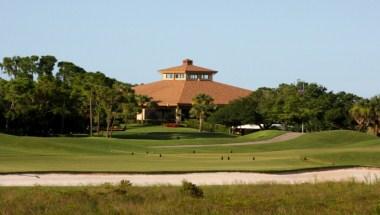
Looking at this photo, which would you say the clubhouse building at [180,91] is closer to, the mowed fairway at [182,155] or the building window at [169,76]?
the building window at [169,76]

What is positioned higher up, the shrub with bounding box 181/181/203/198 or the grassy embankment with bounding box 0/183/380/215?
the shrub with bounding box 181/181/203/198

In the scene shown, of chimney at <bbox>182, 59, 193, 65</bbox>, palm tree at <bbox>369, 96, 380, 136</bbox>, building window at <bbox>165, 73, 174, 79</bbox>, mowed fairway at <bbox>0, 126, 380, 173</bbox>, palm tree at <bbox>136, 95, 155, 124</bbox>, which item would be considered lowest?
mowed fairway at <bbox>0, 126, 380, 173</bbox>

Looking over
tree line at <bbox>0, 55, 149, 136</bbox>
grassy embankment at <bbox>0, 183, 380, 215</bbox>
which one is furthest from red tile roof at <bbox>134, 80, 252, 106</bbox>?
grassy embankment at <bbox>0, 183, 380, 215</bbox>

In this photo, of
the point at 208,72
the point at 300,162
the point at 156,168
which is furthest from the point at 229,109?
the point at 156,168

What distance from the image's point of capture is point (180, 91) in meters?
138

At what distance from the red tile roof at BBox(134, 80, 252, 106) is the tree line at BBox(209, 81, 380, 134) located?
15.8 meters

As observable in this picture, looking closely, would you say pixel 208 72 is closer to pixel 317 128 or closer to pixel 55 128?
pixel 317 128

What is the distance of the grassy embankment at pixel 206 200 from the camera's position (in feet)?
48.0

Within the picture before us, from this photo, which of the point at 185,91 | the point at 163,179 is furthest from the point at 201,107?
the point at 163,179

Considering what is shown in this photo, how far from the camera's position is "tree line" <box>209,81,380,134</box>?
332 feet

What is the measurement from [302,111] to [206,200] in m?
89.8

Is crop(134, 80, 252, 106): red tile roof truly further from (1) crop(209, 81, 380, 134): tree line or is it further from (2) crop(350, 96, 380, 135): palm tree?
(2) crop(350, 96, 380, 135): palm tree

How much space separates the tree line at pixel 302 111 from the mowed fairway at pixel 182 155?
728 inches

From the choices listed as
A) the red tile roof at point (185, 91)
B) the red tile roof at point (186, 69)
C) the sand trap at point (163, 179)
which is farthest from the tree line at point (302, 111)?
the sand trap at point (163, 179)
